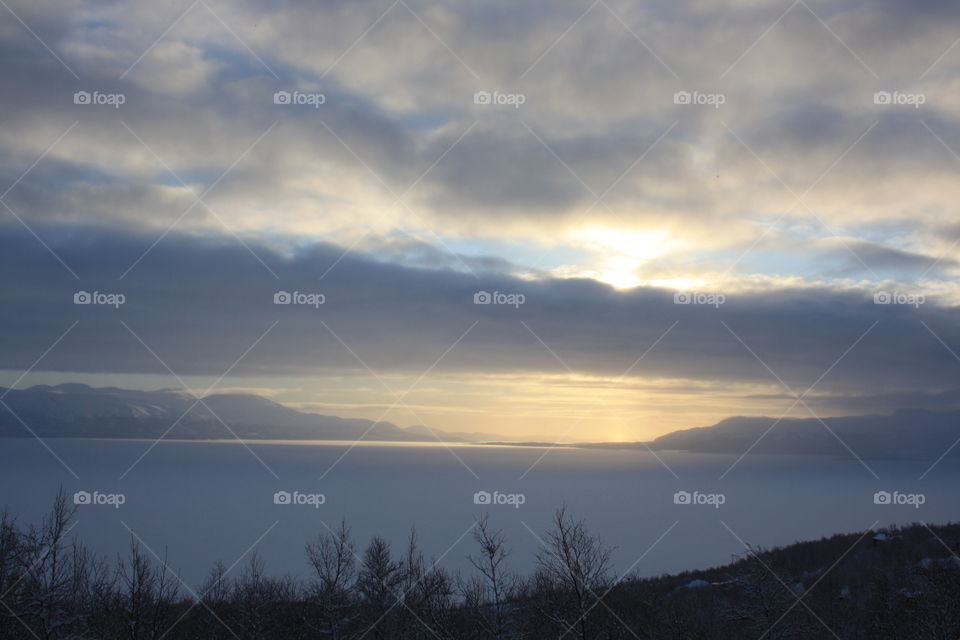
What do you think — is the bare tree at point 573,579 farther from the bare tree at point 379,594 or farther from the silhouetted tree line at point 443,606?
the bare tree at point 379,594

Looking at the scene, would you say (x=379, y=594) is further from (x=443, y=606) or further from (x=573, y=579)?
(x=573, y=579)

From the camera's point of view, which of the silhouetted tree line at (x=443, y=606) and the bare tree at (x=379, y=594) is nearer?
the silhouetted tree line at (x=443, y=606)

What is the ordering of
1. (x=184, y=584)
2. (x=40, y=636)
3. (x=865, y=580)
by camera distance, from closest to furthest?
1. (x=40, y=636)
2. (x=865, y=580)
3. (x=184, y=584)

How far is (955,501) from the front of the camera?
166875 mm

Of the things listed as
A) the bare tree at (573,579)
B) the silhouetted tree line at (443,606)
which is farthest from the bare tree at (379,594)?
the bare tree at (573,579)

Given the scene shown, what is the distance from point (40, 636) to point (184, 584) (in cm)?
6114

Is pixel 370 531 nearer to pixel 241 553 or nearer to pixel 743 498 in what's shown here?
pixel 241 553

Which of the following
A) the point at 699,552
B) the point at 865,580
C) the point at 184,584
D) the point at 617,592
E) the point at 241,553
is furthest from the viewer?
the point at 699,552

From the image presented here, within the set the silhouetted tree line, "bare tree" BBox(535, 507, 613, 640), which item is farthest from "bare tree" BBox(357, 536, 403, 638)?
"bare tree" BBox(535, 507, 613, 640)

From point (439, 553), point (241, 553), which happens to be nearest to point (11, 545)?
point (439, 553)

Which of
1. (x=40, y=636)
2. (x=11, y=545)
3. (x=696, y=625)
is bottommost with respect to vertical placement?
(x=696, y=625)

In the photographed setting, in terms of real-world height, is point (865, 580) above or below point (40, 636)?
below

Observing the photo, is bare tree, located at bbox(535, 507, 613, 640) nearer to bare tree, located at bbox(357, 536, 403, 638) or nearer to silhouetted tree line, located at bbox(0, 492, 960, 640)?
silhouetted tree line, located at bbox(0, 492, 960, 640)

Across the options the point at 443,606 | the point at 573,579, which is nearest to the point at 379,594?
the point at 443,606
